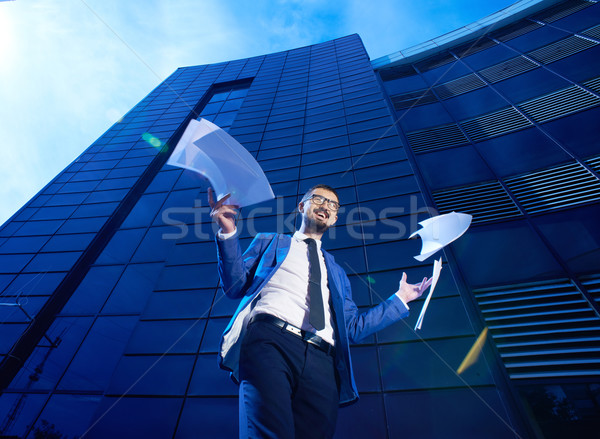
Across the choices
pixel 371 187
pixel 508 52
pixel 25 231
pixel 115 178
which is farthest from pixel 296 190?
pixel 508 52

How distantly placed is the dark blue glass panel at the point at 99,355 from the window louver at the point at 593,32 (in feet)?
44.1

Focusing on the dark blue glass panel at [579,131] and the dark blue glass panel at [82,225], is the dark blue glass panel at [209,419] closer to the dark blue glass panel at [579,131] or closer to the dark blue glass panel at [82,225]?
the dark blue glass panel at [82,225]

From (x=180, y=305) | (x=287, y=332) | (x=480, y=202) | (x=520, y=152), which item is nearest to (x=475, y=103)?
(x=520, y=152)

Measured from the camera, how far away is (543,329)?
327 cm

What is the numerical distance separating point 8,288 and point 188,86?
38.7 ft

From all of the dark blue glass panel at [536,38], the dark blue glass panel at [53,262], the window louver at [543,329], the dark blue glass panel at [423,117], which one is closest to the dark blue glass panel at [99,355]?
the dark blue glass panel at [53,262]

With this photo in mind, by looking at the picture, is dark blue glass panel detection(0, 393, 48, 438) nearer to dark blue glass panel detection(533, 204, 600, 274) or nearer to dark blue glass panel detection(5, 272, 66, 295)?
dark blue glass panel detection(5, 272, 66, 295)

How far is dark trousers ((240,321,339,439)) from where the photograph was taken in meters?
1.35

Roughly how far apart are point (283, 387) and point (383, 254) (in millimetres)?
3004

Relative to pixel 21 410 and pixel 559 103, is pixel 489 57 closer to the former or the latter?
pixel 559 103

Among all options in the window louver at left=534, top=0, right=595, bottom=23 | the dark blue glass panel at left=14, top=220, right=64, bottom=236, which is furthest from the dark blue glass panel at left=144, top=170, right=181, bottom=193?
the window louver at left=534, top=0, right=595, bottom=23

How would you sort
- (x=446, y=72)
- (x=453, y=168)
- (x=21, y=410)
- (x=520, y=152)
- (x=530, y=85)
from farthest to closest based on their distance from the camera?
1. (x=446, y=72)
2. (x=530, y=85)
3. (x=453, y=168)
4. (x=520, y=152)
5. (x=21, y=410)

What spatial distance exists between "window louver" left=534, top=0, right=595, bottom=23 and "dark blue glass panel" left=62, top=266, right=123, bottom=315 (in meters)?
15.2

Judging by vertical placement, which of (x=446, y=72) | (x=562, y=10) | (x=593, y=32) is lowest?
(x=593, y=32)
